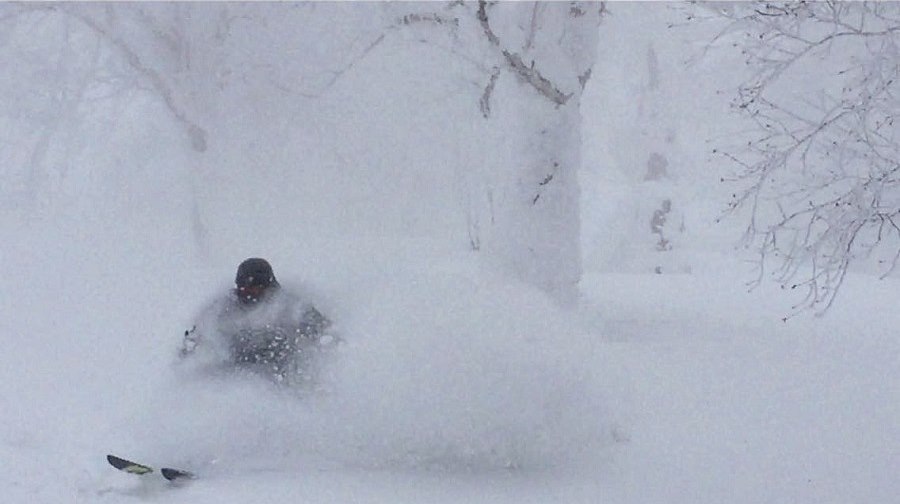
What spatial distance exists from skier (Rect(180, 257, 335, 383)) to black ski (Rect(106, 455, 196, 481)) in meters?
0.90

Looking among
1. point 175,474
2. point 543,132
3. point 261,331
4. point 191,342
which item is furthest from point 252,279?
→ point 543,132

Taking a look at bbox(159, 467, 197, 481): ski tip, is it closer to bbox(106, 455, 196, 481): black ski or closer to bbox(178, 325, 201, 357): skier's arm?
bbox(106, 455, 196, 481): black ski

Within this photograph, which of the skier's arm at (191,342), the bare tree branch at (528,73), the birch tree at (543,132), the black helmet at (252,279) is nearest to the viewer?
the black helmet at (252,279)

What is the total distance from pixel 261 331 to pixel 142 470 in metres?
1.25

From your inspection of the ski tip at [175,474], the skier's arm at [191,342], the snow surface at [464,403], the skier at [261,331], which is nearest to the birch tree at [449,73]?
the snow surface at [464,403]

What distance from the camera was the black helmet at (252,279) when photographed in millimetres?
6395

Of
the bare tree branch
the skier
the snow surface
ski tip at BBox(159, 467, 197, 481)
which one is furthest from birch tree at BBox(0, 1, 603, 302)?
ski tip at BBox(159, 467, 197, 481)

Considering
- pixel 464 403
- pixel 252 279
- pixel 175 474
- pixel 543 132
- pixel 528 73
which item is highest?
pixel 528 73

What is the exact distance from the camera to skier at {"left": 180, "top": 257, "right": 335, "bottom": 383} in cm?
616

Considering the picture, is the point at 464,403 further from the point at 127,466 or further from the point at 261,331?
the point at 127,466

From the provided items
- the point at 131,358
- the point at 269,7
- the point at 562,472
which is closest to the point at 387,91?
the point at 269,7

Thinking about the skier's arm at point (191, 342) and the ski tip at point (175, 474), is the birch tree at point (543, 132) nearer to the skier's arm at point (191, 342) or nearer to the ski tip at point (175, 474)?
the skier's arm at point (191, 342)

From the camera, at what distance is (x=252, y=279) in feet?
21.0

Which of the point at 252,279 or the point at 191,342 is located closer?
the point at 252,279
